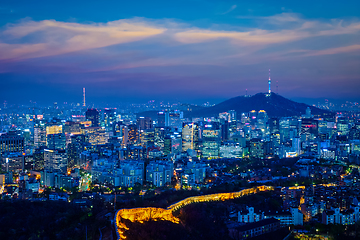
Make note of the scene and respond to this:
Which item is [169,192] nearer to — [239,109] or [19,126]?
[19,126]

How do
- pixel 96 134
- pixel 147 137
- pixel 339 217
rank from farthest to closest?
pixel 96 134
pixel 147 137
pixel 339 217

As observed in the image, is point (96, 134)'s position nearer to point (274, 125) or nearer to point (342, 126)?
point (274, 125)

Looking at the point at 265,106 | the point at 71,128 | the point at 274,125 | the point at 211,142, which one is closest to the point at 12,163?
the point at 211,142

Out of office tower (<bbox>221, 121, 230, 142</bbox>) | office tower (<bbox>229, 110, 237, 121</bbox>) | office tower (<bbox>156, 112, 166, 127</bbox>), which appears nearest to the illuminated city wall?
office tower (<bbox>221, 121, 230, 142</bbox>)

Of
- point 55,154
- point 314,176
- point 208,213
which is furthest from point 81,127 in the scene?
point 208,213

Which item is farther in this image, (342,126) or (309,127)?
(342,126)

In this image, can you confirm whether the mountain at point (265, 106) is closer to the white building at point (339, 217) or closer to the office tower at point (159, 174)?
the office tower at point (159, 174)

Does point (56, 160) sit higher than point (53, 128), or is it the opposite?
point (53, 128)
